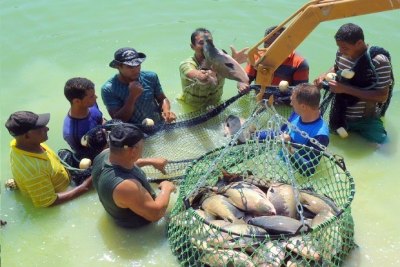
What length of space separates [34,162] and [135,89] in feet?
4.92

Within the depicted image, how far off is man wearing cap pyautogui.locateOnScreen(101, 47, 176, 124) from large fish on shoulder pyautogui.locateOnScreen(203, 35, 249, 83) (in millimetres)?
932

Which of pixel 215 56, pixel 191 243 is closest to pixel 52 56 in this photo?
pixel 215 56

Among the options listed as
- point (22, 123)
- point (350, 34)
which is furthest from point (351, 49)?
point (22, 123)

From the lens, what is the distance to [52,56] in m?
9.03

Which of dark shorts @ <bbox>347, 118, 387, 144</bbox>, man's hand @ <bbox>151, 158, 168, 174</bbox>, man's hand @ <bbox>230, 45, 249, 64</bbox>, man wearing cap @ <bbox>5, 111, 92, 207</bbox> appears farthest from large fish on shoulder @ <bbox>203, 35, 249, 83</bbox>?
dark shorts @ <bbox>347, 118, 387, 144</bbox>

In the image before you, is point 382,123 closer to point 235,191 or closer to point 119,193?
point 235,191

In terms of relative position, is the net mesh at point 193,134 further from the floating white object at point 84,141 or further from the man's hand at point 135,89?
the floating white object at point 84,141

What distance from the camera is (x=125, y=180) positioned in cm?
460

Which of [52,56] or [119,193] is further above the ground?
[119,193]

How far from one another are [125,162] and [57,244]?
4.29ft

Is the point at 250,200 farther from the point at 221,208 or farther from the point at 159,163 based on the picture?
the point at 159,163

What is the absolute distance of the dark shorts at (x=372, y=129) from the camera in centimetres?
661

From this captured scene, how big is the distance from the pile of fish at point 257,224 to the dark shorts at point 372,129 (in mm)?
1843

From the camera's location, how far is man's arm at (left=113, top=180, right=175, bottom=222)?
15.1ft
